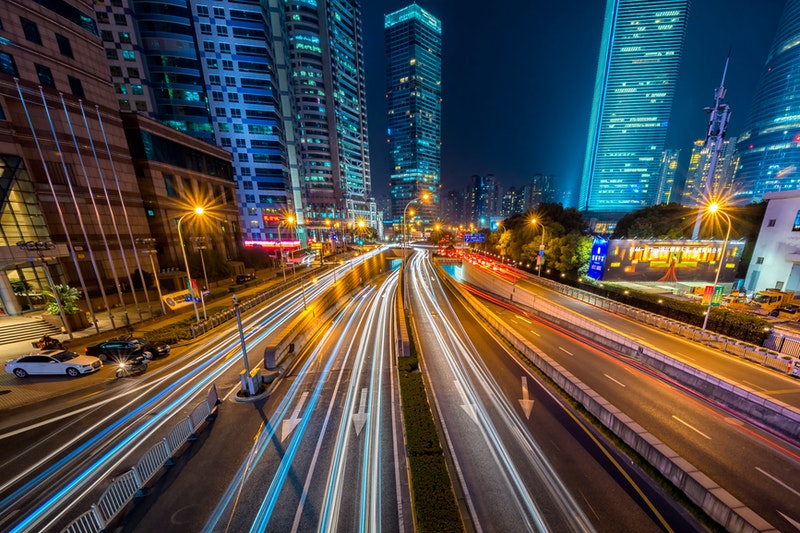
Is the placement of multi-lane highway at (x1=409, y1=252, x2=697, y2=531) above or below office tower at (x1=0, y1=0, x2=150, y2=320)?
below

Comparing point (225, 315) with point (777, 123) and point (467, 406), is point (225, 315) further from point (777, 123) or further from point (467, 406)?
point (777, 123)

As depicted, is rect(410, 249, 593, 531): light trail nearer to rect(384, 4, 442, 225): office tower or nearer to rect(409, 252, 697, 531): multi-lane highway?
rect(409, 252, 697, 531): multi-lane highway

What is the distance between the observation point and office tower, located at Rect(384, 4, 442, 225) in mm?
165250

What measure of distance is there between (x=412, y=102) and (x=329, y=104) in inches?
3061

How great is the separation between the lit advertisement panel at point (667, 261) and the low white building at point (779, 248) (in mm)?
2306

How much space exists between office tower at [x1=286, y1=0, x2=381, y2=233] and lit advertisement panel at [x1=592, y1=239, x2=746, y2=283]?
78.9m

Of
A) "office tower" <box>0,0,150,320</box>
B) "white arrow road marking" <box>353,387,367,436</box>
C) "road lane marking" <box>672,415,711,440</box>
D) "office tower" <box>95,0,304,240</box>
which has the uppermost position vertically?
"office tower" <box>95,0,304,240</box>

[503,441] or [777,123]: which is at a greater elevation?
[777,123]

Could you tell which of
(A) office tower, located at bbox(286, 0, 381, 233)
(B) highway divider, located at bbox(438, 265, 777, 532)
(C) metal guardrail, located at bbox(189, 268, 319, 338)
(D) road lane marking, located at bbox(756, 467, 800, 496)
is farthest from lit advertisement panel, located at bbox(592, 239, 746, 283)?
(A) office tower, located at bbox(286, 0, 381, 233)

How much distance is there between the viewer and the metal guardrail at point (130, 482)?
7.88 meters

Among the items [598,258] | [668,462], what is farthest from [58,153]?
[598,258]

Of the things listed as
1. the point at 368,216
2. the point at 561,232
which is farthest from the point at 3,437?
the point at 368,216

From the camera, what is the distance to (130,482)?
910 centimetres

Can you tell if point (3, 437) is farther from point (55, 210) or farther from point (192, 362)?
point (55, 210)
